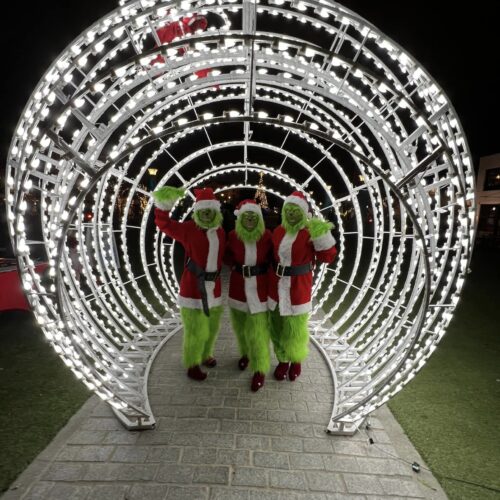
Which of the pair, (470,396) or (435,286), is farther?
(470,396)

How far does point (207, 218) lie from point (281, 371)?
202 centimetres

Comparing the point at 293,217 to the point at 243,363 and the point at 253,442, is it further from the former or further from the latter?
the point at 253,442

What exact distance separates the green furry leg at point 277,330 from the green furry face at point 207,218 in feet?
4.04

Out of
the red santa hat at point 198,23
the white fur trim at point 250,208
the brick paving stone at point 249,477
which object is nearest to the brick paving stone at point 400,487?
the brick paving stone at point 249,477

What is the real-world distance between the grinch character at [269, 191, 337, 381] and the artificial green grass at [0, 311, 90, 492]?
2403mm

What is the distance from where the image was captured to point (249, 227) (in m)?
3.86

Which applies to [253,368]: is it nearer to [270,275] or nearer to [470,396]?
[270,275]

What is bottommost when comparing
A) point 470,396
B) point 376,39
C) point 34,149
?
point 470,396

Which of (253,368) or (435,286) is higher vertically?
(435,286)

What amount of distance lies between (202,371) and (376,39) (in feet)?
12.3

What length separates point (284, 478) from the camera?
2.74 m

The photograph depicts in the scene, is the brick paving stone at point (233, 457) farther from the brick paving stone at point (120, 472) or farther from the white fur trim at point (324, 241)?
the white fur trim at point (324, 241)

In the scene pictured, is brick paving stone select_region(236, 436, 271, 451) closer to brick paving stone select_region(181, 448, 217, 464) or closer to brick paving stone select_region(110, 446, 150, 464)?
brick paving stone select_region(181, 448, 217, 464)

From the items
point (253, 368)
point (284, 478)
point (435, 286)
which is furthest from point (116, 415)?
point (435, 286)
